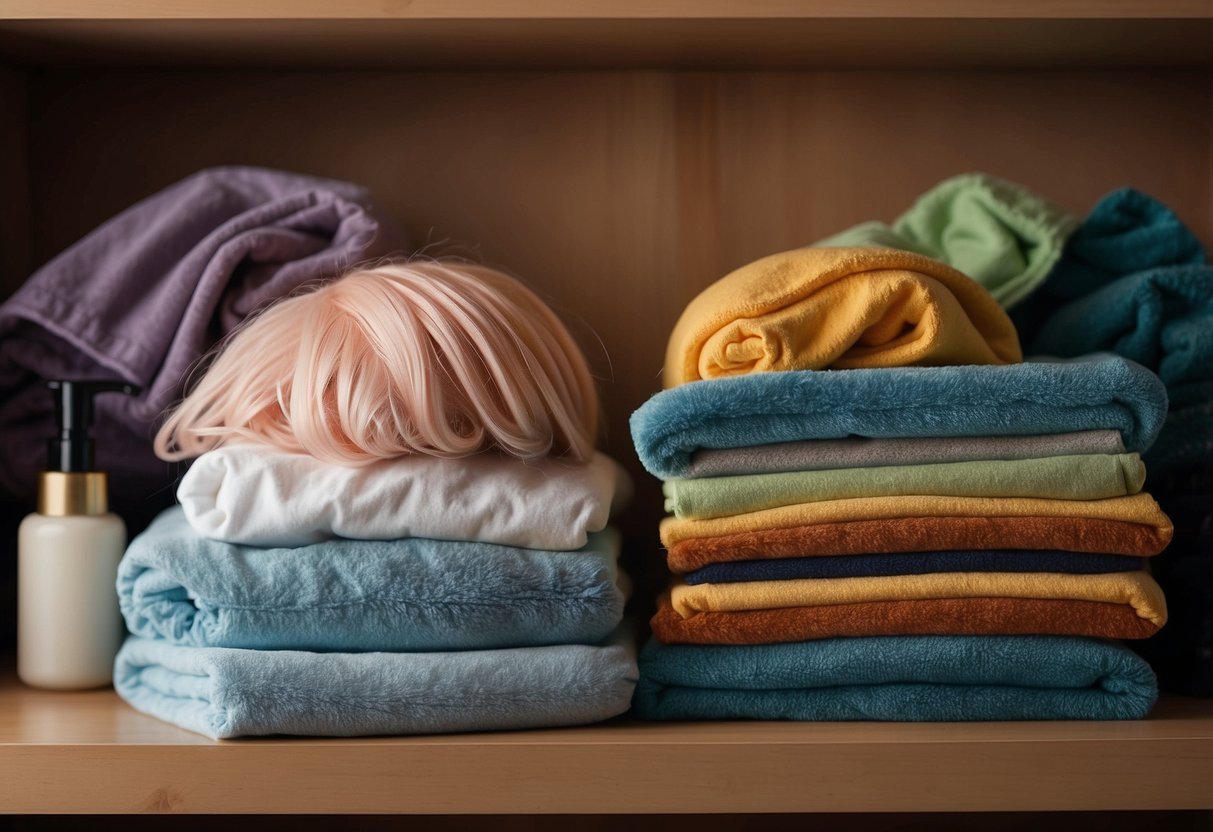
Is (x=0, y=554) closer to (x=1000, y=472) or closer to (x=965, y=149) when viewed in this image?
(x=1000, y=472)

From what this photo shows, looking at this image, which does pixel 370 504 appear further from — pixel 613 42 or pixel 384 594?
pixel 613 42

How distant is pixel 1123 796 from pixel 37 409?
0.69 m

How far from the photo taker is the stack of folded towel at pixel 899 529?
59cm

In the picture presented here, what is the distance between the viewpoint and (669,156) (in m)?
0.87

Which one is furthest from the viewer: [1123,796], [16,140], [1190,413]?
[16,140]

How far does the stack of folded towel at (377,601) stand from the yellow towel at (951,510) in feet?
0.32

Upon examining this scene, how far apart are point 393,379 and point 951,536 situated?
0.31m

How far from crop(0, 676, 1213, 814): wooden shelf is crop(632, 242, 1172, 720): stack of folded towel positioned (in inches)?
1.8

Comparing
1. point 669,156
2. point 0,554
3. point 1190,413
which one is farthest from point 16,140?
point 1190,413

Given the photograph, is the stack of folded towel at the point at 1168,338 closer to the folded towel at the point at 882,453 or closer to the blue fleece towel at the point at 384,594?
the folded towel at the point at 882,453

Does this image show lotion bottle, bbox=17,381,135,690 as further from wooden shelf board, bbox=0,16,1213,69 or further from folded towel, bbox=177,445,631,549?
wooden shelf board, bbox=0,16,1213,69

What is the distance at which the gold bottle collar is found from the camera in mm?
678

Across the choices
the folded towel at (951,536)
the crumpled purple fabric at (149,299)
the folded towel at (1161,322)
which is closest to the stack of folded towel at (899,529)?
the folded towel at (951,536)

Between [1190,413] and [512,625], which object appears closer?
[512,625]
